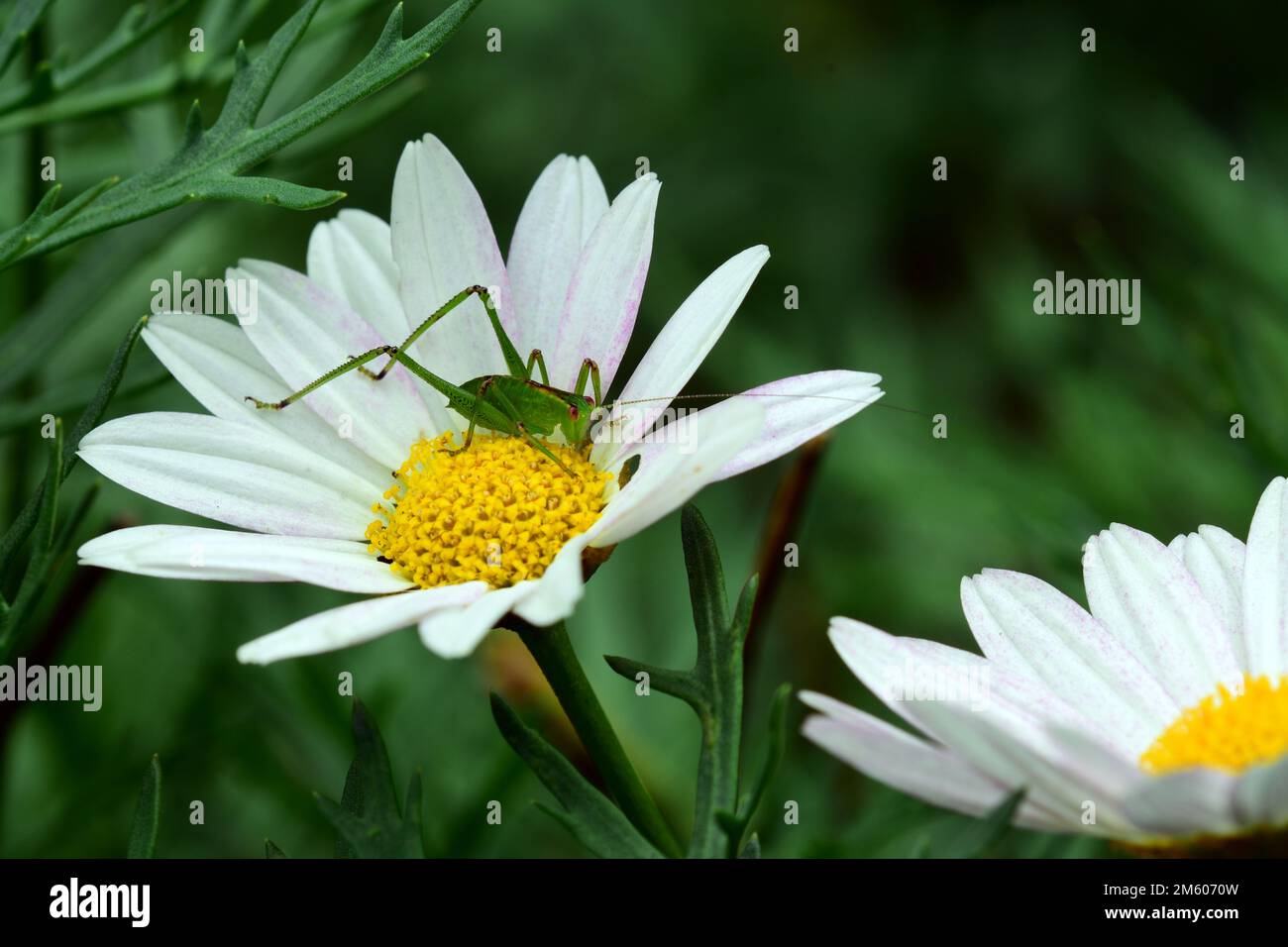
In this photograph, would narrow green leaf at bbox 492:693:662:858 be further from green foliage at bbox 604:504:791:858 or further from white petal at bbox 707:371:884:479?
white petal at bbox 707:371:884:479

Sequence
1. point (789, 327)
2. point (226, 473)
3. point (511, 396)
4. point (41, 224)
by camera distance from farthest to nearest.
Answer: point (789, 327), point (511, 396), point (226, 473), point (41, 224)

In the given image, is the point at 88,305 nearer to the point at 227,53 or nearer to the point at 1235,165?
the point at 227,53

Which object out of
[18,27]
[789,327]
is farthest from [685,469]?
[789,327]

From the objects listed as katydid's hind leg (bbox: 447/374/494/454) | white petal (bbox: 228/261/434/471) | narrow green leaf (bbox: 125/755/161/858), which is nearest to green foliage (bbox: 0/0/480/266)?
white petal (bbox: 228/261/434/471)

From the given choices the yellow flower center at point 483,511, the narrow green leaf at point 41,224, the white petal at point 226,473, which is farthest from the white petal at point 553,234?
the narrow green leaf at point 41,224

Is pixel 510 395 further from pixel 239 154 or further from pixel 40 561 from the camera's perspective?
pixel 40 561

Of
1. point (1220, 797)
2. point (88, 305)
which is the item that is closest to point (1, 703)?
point (88, 305)

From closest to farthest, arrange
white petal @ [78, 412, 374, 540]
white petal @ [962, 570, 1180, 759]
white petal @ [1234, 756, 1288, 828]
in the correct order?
white petal @ [1234, 756, 1288, 828] < white petal @ [962, 570, 1180, 759] < white petal @ [78, 412, 374, 540]
